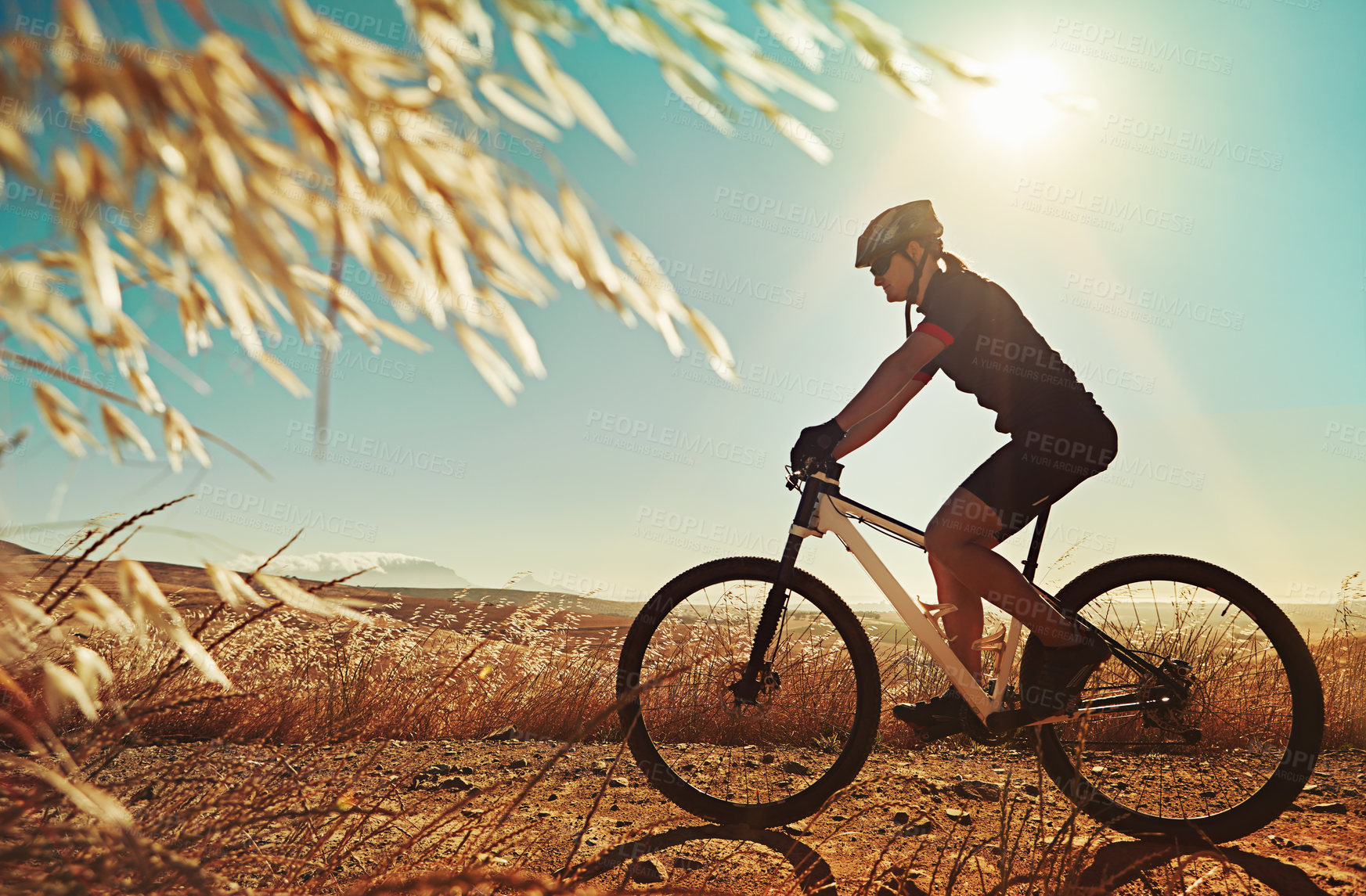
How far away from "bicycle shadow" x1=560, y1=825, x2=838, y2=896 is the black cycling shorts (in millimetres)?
1574

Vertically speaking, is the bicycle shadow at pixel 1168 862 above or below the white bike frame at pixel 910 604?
below

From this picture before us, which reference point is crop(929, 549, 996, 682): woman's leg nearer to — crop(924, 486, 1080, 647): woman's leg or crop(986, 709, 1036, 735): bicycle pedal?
crop(924, 486, 1080, 647): woman's leg

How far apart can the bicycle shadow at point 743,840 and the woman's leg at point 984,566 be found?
4.27 ft

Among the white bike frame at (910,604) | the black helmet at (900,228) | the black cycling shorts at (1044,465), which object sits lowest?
the white bike frame at (910,604)

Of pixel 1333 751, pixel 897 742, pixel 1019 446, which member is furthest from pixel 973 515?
pixel 1333 751

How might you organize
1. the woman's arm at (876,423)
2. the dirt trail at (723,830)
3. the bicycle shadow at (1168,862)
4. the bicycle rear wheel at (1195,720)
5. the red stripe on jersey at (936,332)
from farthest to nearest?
the woman's arm at (876,423) < the red stripe on jersey at (936,332) < the bicycle rear wheel at (1195,720) < the bicycle shadow at (1168,862) < the dirt trail at (723,830)

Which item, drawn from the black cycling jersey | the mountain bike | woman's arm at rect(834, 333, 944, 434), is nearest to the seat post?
the mountain bike

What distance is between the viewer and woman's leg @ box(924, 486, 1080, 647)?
2.91 metres

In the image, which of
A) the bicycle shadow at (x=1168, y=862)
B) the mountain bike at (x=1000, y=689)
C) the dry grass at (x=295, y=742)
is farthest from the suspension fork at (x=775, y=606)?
the bicycle shadow at (x=1168, y=862)

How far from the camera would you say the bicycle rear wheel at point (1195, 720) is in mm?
2834

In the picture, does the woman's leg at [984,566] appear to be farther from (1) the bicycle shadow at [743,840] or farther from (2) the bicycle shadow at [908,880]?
(1) the bicycle shadow at [743,840]

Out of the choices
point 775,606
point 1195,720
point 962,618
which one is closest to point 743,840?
point 775,606

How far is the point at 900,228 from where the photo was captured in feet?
10.6

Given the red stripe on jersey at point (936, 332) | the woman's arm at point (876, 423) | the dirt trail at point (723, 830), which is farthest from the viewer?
the woman's arm at point (876, 423)
